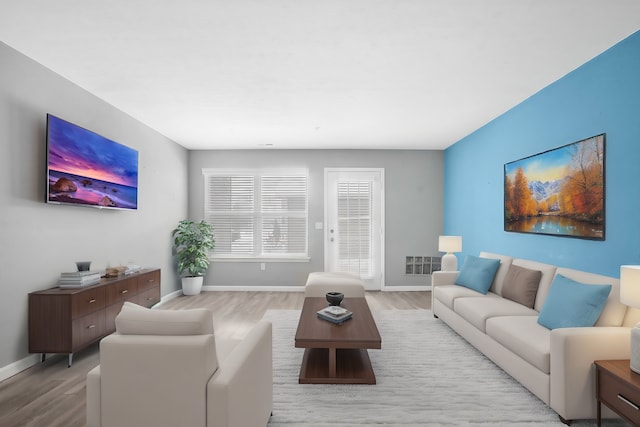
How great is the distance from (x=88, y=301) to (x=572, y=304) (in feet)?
13.0

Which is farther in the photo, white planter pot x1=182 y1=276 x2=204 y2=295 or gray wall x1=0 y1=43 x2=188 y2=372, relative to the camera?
white planter pot x1=182 y1=276 x2=204 y2=295

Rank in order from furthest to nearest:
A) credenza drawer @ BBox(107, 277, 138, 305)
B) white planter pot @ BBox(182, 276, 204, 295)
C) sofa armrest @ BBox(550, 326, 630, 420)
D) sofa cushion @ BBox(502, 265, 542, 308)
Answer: white planter pot @ BBox(182, 276, 204, 295) → credenza drawer @ BBox(107, 277, 138, 305) → sofa cushion @ BBox(502, 265, 542, 308) → sofa armrest @ BBox(550, 326, 630, 420)

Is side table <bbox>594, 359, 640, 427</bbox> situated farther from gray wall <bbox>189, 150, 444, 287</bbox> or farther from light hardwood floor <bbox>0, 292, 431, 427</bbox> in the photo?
gray wall <bbox>189, 150, 444, 287</bbox>

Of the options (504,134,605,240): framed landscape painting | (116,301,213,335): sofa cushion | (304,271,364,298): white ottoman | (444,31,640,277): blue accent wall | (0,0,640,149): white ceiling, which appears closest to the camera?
(116,301,213,335): sofa cushion

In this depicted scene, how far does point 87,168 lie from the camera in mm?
3406

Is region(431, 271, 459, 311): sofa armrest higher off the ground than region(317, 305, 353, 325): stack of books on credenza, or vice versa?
region(431, 271, 459, 311): sofa armrest

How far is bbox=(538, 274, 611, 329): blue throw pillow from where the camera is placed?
7.59 feet

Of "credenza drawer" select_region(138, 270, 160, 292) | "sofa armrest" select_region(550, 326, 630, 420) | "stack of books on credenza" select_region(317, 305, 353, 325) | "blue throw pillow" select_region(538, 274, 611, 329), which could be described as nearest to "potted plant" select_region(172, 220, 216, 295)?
"credenza drawer" select_region(138, 270, 160, 292)

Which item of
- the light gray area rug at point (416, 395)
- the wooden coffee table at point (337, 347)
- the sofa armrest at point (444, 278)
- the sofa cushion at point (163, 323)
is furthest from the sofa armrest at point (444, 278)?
the sofa cushion at point (163, 323)

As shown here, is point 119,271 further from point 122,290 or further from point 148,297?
point 148,297

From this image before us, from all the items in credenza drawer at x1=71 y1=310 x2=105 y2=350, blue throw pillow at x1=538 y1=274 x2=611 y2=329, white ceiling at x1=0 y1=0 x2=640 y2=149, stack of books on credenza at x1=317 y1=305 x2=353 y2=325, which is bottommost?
credenza drawer at x1=71 y1=310 x2=105 y2=350

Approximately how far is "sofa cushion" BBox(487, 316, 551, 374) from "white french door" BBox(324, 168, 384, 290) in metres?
3.39

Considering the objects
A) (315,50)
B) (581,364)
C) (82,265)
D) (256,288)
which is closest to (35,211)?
(82,265)

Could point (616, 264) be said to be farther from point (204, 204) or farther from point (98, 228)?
point (204, 204)
